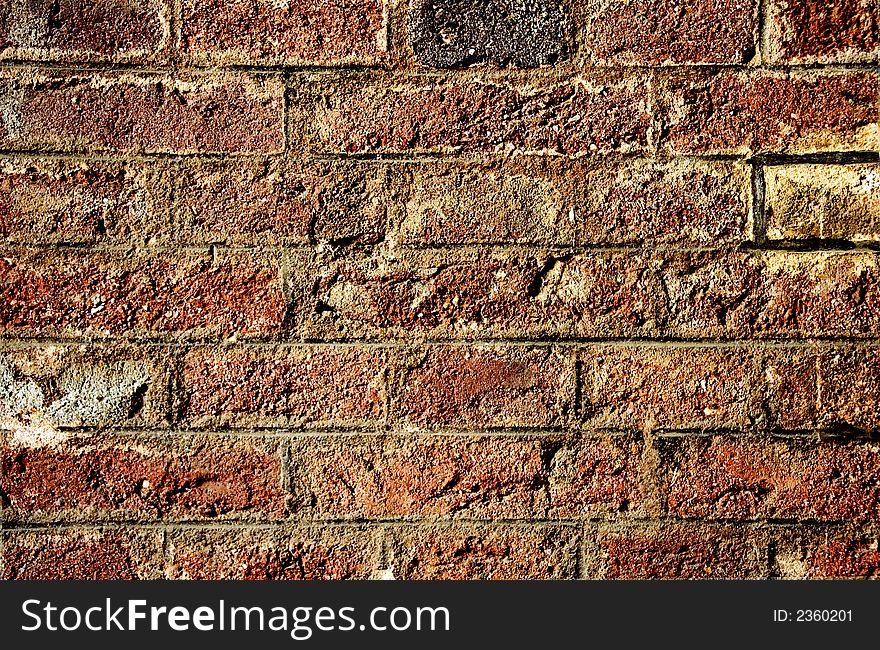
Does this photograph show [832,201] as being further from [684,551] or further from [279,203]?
[279,203]

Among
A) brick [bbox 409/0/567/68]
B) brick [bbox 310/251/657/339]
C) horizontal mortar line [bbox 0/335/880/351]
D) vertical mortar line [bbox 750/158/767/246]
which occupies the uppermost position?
brick [bbox 409/0/567/68]

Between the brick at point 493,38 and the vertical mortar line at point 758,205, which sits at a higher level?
the brick at point 493,38

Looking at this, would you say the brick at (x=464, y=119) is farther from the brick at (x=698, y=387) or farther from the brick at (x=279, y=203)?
the brick at (x=698, y=387)

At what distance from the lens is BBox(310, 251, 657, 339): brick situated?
904mm

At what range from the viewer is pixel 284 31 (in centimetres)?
91

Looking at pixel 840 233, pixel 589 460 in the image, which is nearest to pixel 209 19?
pixel 589 460

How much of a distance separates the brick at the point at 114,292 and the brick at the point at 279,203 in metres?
0.04

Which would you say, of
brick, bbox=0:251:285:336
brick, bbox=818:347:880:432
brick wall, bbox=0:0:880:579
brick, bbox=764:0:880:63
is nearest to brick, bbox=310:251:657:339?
brick wall, bbox=0:0:880:579

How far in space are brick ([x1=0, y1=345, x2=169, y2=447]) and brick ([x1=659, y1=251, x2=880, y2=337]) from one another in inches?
26.4

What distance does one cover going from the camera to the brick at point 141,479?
90cm

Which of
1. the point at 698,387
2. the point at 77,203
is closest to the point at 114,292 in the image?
the point at 77,203

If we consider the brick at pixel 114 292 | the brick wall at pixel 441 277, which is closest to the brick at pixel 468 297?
the brick wall at pixel 441 277

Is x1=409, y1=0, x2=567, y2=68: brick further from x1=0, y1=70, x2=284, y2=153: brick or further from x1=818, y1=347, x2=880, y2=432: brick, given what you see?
→ x1=818, y1=347, x2=880, y2=432: brick

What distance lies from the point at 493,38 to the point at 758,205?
399 millimetres
